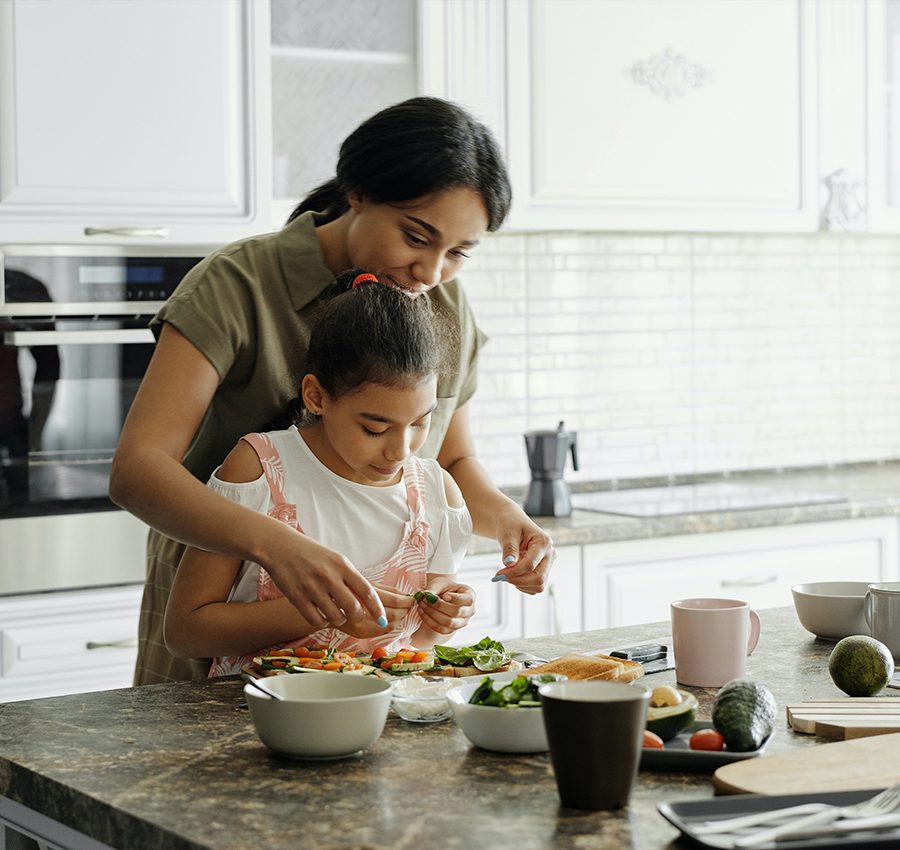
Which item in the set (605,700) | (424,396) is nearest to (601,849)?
(605,700)

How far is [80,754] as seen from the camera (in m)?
1.42

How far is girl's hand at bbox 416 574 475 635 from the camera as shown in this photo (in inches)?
69.6

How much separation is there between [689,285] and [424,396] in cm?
256

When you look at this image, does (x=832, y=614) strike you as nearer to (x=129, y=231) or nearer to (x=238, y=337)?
(x=238, y=337)

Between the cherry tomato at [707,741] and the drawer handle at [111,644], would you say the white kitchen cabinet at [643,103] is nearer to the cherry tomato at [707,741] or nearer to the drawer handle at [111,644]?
the drawer handle at [111,644]

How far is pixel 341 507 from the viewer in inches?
75.5

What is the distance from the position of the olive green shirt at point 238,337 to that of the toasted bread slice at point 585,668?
567mm

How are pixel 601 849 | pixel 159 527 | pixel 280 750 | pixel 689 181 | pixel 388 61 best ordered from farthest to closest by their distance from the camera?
pixel 689 181 < pixel 388 61 < pixel 159 527 < pixel 280 750 < pixel 601 849

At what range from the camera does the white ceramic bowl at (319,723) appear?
1332 millimetres

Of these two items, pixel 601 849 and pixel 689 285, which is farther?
pixel 689 285

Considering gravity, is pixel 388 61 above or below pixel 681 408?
above

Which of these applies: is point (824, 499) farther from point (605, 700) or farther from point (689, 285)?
point (605, 700)

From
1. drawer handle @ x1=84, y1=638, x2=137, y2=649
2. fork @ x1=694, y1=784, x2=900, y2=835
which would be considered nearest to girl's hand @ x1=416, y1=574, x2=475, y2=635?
fork @ x1=694, y1=784, x2=900, y2=835

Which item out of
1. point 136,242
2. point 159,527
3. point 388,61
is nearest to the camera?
point 159,527
